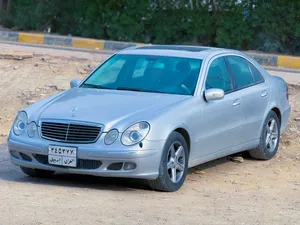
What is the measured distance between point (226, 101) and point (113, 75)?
1235 millimetres

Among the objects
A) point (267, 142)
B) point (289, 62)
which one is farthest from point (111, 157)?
point (289, 62)

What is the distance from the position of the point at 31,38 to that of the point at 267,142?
11.8 metres

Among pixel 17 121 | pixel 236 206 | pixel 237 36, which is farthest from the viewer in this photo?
pixel 237 36

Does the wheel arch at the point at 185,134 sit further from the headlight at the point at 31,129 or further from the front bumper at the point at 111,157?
the headlight at the point at 31,129

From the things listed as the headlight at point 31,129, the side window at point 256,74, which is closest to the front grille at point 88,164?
the headlight at point 31,129

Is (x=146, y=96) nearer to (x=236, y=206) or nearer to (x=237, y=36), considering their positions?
(x=236, y=206)

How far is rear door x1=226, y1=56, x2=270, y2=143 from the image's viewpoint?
9.12 metres

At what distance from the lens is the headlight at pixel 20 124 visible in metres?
7.99

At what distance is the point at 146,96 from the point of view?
8250 mm

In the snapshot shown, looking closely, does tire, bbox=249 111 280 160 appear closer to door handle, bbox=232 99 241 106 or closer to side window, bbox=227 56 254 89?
side window, bbox=227 56 254 89

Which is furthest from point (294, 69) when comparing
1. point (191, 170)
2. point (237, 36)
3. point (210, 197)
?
point (210, 197)

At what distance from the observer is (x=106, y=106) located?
26.1ft

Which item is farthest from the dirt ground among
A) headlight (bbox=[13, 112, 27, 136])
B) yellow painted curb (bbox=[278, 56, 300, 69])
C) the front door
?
yellow painted curb (bbox=[278, 56, 300, 69])

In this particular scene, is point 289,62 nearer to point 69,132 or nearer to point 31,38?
point 31,38
